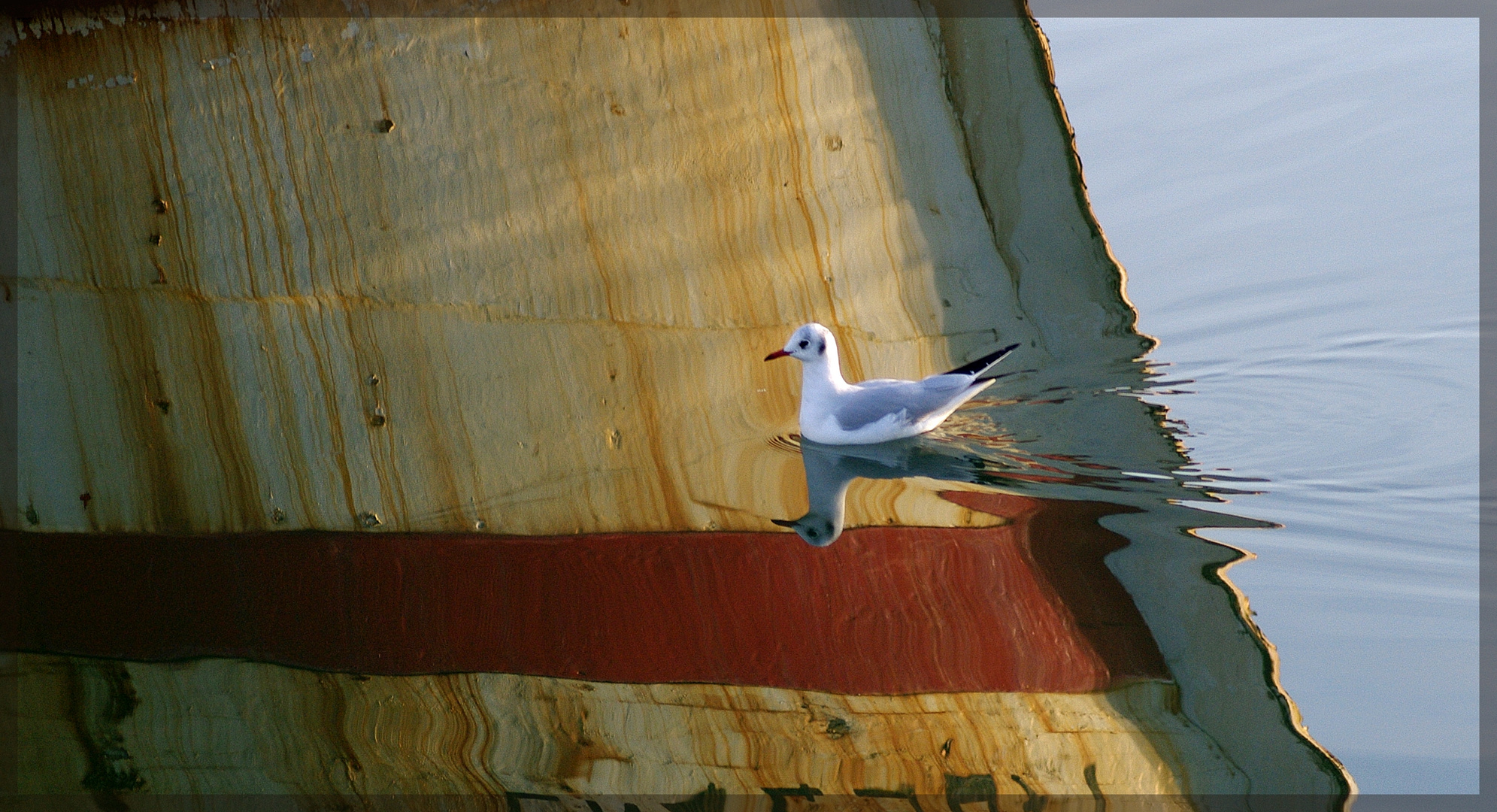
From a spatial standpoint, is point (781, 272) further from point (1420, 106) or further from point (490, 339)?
point (1420, 106)

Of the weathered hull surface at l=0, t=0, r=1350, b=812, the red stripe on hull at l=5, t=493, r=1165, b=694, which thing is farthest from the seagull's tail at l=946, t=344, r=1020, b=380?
the red stripe on hull at l=5, t=493, r=1165, b=694

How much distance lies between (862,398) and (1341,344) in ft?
5.98

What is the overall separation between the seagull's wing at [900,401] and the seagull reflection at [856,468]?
99mm

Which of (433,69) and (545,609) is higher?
(433,69)

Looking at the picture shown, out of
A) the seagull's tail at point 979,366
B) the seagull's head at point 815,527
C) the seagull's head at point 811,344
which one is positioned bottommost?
the seagull's head at point 815,527

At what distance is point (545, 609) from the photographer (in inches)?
119

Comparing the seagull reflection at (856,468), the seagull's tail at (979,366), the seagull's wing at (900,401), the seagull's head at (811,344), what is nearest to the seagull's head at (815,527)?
the seagull reflection at (856,468)

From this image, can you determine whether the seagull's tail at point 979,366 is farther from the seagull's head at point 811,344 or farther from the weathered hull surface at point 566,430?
the seagull's head at point 811,344

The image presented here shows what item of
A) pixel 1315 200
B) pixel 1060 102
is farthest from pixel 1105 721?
pixel 1315 200

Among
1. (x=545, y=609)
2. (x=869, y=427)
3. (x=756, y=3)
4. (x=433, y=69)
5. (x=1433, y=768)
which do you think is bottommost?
(x=1433, y=768)

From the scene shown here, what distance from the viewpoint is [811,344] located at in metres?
3.92

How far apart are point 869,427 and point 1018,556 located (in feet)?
2.80

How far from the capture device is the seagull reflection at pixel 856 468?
3533mm

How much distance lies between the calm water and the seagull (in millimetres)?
740
